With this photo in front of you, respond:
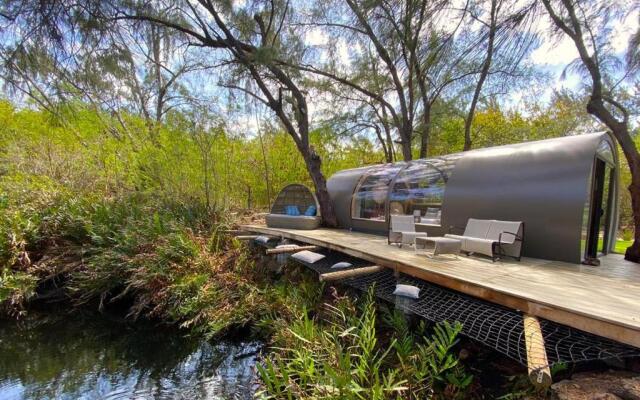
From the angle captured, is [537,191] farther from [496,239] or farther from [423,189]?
[423,189]

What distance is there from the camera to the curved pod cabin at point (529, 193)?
4.59 meters

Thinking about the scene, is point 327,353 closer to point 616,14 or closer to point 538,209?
point 538,209

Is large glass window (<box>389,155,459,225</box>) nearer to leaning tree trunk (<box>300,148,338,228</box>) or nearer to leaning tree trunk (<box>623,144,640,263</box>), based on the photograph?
leaning tree trunk (<box>300,148,338,228</box>)

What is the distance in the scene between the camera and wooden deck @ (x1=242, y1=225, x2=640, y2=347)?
7.69 ft

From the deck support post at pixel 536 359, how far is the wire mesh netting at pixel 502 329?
1.5 inches

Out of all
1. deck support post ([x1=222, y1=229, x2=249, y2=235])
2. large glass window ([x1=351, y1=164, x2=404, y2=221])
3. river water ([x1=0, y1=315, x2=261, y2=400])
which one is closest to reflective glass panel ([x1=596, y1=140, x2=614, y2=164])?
large glass window ([x1=351, y1=164, x2=404, y2=221])

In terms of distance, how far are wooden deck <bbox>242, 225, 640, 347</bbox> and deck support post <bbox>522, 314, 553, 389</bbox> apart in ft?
1.04

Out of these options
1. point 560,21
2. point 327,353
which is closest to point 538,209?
point 560,21

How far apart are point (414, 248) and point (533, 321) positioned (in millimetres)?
2966

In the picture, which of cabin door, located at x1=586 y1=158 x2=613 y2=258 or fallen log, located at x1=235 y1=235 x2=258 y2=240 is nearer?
cabin door, located at x1=586 y1=158 x2=613 y2=258

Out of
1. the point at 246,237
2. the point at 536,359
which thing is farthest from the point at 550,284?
the point at 246,237

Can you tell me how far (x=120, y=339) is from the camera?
5199mm

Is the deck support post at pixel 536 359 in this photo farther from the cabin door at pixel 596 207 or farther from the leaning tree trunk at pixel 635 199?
the leaning tree trunk at pixel 635 199

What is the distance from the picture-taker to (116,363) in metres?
4.51
